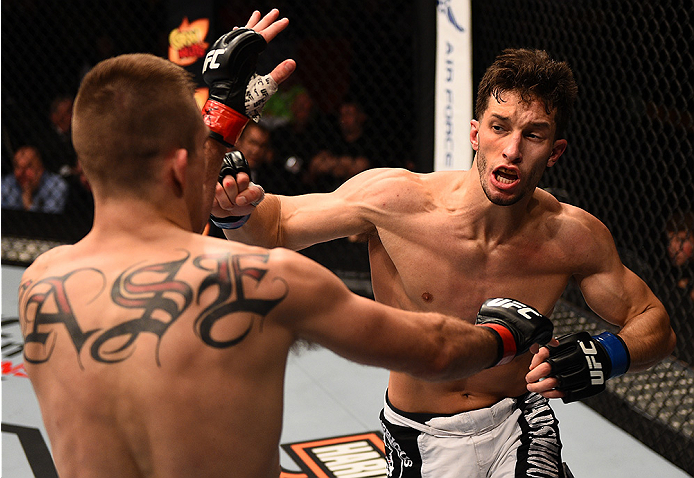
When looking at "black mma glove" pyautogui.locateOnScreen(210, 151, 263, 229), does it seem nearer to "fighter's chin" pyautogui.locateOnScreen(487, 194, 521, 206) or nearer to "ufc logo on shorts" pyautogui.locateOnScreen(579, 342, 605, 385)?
"fighter's chin" pyautogui.locateOnScreen(487, 194, 521, 206)

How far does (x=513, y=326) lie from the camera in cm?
140

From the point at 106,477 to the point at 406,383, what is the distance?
39.0 inches

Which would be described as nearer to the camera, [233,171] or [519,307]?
[519,307]

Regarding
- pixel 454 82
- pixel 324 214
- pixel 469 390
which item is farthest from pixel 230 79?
pixel 454 82

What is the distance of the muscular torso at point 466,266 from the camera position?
189 centimetres

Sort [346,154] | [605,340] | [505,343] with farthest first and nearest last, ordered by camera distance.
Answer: [346,154] < [605,340] < [505,343]

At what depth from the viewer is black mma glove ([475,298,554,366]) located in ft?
4.40

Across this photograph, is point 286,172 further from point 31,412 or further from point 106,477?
point 106,477

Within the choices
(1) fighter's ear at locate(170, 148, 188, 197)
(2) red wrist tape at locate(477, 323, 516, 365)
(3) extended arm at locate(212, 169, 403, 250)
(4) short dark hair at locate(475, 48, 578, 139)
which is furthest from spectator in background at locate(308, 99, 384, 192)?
(1) fighter's ear at locate(170, 148, 188, 197)

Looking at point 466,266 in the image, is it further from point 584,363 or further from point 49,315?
point 49,315

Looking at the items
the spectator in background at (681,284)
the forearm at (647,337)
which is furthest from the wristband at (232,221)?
the spectator in background at (681,284)

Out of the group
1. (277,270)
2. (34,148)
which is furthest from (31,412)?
(34,148)

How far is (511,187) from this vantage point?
5.81ft

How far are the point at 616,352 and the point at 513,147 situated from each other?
0.50 metres
